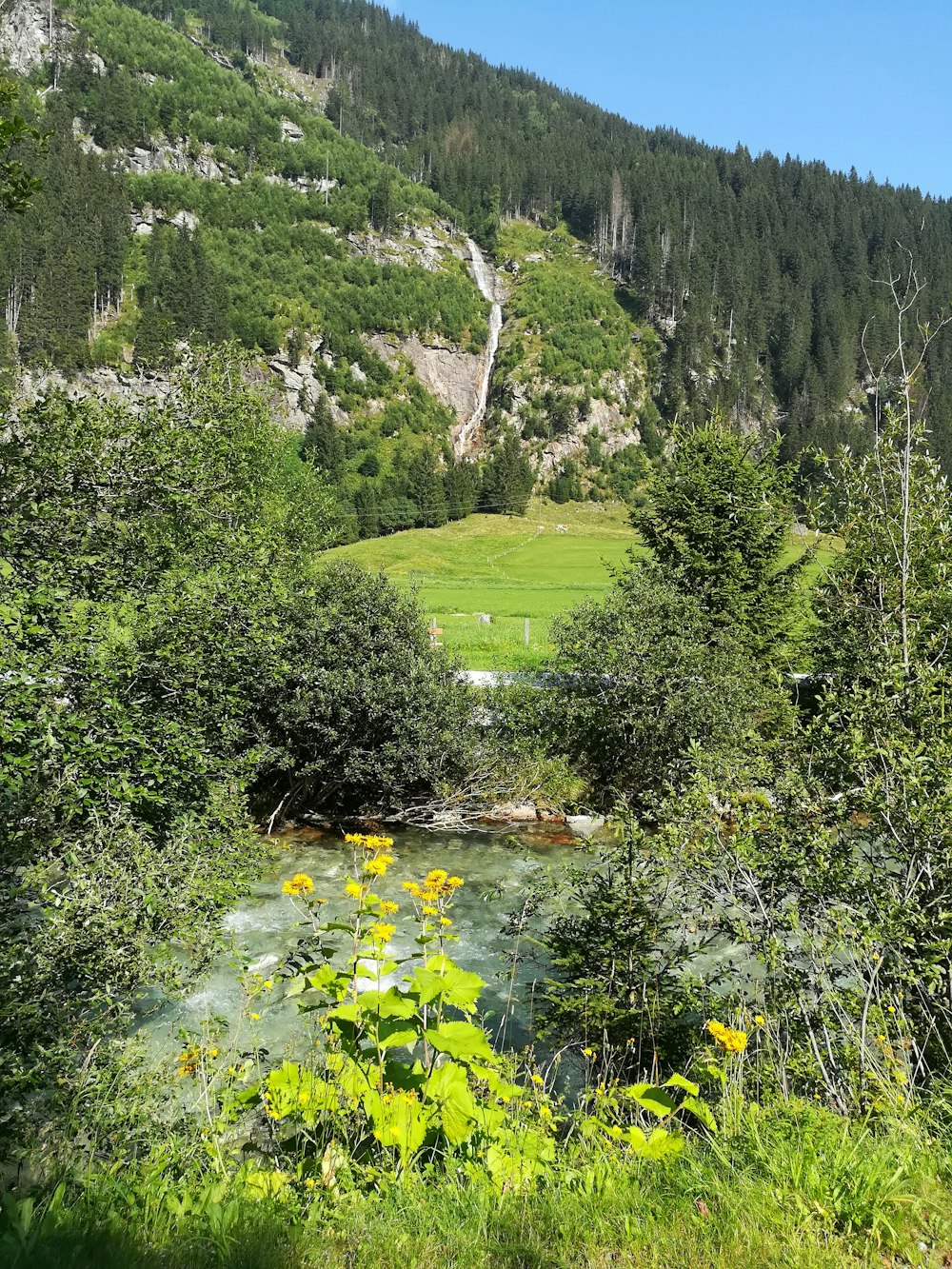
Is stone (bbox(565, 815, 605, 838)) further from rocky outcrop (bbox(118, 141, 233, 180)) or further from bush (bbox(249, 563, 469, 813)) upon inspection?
rocky outcrop (bbox(118, 141, 233, 180))

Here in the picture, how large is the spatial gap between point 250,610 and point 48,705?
3.33 m

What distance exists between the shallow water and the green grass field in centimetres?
637

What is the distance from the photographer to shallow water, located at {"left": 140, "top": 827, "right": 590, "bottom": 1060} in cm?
851

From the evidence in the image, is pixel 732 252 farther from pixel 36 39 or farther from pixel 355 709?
pixel 355 709

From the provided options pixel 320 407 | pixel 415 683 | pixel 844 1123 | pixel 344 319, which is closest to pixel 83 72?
pixel 344 319

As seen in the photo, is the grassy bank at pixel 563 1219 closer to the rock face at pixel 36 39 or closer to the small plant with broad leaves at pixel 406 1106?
the small plant with broad leaves at pixel 406 1106

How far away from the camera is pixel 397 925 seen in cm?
1219

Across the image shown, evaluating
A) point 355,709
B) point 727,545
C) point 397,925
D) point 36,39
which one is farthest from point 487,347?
point 397,925

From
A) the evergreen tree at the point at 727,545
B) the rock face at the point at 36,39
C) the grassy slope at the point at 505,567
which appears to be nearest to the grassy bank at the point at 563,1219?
the evergreen tree at the point at 727,545

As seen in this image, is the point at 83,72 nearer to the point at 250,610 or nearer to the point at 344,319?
the point at 344,319

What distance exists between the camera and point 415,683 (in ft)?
55.1

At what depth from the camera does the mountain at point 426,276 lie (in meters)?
107

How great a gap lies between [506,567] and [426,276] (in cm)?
10232

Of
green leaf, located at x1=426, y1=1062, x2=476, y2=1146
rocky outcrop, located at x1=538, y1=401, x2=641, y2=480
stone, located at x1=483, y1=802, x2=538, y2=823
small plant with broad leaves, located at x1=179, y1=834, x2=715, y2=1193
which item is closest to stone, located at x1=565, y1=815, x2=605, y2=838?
stone, located at x1=483, y1=802, x2=538, y2=823
